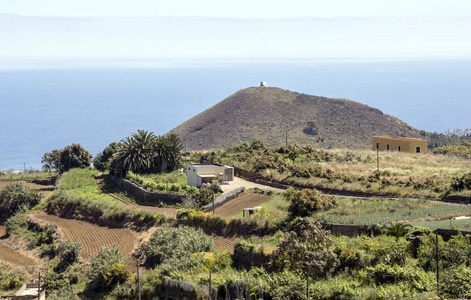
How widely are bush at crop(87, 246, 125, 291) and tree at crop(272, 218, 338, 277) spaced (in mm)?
10223

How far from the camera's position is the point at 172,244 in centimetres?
2836

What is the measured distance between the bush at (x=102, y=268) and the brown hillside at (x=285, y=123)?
214ft

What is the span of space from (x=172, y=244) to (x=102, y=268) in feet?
11.9

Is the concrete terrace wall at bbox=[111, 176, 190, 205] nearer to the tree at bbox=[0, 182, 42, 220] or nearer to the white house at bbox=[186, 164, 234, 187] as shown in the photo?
the white house at bbox=[186, 164, 234, 187]

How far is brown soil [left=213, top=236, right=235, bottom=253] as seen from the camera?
28709 millimetres

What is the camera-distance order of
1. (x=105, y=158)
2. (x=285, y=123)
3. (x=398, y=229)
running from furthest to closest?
(x=285, y=123), (x=105, y=158), (x=398, y=229)

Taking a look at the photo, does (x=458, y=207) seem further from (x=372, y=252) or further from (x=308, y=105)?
(x=308, y=105)

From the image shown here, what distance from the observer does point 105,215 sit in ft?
127

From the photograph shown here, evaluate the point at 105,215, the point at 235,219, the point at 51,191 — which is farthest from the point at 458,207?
the point at 51,191

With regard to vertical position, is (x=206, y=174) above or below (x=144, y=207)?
above

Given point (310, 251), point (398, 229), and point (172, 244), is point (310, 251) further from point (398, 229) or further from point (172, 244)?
point (172, 244)

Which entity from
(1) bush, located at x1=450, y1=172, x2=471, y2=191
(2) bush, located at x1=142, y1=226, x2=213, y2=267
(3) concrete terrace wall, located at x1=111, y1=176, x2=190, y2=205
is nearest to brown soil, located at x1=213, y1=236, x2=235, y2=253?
(2) bush, located at x1=142, y1=226, x2=213, y2=267

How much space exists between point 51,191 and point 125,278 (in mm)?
25939

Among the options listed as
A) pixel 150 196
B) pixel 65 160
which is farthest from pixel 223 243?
pixel 65 160
